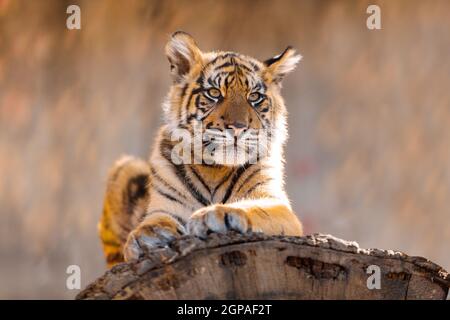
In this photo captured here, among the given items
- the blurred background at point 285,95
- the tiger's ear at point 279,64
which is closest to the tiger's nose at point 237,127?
the tiger's ear at point 279,64

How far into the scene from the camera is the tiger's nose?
3.13 meters

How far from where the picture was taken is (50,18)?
5.53 meters

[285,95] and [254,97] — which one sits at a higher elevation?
[285,95]

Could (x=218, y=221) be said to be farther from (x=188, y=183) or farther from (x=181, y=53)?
(x=181, y=53)

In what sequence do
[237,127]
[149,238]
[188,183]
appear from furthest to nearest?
[188,183], [237,127], [149,238]

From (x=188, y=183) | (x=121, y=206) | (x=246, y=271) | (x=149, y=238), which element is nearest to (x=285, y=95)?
(x=121, y=206)

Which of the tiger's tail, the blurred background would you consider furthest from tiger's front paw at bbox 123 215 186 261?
the blurred background

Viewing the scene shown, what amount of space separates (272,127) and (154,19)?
252 centimetres

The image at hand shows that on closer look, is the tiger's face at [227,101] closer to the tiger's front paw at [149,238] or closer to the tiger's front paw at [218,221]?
the tiger's front paw at [149,238]

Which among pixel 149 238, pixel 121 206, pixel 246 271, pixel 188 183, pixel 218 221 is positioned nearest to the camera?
pixel 246 271

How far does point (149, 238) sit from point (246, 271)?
2.10 feet

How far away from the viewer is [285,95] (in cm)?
571

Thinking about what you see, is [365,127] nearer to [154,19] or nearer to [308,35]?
[308,35]
